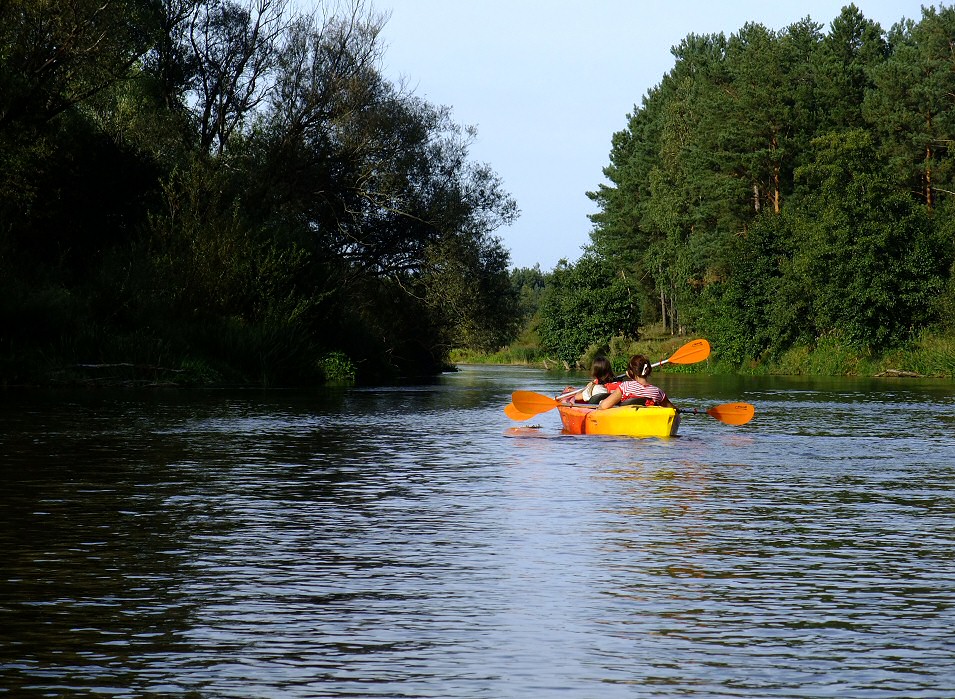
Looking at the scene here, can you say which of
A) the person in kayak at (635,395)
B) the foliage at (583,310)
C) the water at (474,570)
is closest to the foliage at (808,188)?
the foliage at (583,310)

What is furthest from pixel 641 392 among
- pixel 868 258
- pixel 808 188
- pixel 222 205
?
pixel 808 188

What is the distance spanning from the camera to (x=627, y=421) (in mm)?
19688

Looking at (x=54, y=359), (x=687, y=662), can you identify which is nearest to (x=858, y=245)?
(x=54, y=359)

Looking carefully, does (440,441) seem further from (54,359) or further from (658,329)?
(658,329)

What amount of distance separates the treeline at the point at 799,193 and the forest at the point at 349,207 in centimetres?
20

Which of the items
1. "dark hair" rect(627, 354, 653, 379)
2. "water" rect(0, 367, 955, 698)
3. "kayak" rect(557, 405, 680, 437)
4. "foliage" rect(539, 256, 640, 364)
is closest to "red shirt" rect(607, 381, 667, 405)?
"kayak" rect(557, 405, 680, 437)

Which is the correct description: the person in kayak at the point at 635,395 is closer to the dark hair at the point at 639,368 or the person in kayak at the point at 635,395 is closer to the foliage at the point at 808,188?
the dark hair at the point at 639,368

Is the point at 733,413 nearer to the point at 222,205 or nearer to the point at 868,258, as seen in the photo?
the point at 222,205

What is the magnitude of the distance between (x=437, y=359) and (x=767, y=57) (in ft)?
94.3

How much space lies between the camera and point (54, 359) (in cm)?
3331

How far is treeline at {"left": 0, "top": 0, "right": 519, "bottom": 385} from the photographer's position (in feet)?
117

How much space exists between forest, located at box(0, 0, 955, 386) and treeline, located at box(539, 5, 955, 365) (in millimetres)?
203

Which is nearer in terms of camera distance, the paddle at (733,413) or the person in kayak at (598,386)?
the person in kayak at (598,386)

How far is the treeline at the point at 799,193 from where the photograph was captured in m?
63.1
